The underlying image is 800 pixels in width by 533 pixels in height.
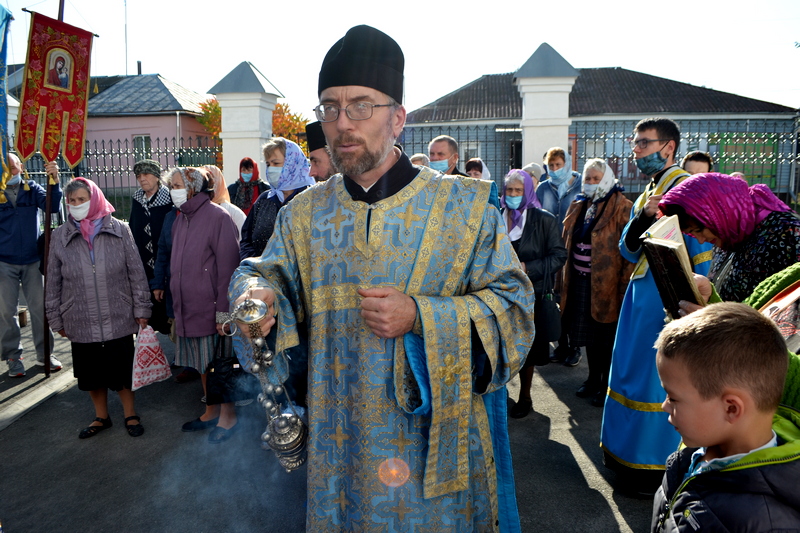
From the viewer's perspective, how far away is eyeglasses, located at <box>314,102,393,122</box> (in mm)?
2025

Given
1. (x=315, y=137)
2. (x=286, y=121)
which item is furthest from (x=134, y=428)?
(x=286, y=121)

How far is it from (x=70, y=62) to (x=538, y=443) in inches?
218

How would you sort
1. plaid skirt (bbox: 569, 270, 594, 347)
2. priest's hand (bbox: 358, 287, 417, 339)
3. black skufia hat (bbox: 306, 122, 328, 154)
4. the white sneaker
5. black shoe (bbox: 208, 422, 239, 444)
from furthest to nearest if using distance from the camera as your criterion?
the white sneaker < plaid skirt (bbox: 569, 270, 594, 347) < black shoe (bbox: 208, 422, 239, 444) < black skufia hat (bbox: 306, 122, 328, 154) < priest's hand (bbox: 358, 287, 417, 339)

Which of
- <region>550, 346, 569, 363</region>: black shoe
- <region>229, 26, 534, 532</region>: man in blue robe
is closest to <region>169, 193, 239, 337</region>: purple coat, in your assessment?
<region>229, 26, 534, 532</region>: man in blue robe

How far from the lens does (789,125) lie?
24547mm

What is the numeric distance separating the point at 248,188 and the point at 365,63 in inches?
211

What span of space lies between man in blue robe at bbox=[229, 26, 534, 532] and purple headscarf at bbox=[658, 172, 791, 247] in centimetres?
70

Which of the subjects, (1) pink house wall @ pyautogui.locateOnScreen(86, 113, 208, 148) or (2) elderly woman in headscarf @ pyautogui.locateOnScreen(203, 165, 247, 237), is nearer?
(2) elderly woman in headscarf @ pyautogui.locateOnScreen(203, 165, 247, 237)

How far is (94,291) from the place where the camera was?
427cm

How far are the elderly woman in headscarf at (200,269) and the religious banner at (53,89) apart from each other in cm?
198

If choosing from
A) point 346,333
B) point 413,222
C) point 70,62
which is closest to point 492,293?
point 413,222

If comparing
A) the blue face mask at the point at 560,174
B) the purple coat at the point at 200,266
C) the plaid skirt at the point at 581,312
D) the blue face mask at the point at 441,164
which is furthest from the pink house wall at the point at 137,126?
the plaid skirt at the point at 581,312

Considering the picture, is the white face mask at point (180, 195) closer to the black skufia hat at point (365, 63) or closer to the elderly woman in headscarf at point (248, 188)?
the elderly woman in headscarf at point (248, 188)

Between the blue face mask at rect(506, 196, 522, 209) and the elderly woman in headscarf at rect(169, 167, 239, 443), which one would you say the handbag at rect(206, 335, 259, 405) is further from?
the blue face mask at rect(506, 196, 522, 209)
